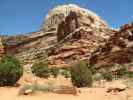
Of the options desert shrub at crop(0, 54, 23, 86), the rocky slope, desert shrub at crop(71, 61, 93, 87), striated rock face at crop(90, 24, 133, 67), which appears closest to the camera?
desert shrub at crop(0, 54, 23, 86)

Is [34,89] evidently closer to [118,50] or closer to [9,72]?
[9,72]

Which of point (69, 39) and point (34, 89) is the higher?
point (69, 39)

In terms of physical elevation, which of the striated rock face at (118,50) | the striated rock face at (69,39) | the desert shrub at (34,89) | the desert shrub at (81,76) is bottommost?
the desert shrub at (34,89)

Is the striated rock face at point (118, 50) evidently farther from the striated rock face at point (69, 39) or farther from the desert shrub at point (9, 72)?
the desert shrub at point (9, 72)

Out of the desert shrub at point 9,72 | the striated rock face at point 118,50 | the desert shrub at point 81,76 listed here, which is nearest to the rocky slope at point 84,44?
the striated rock face at point 118,50

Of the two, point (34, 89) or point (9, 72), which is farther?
point (9, 72)

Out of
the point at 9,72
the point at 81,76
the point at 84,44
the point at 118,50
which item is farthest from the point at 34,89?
the point at 84,44

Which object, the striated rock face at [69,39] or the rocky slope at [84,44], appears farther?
the striated rock face at [69,39]

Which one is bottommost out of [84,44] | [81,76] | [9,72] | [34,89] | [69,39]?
[34,89]

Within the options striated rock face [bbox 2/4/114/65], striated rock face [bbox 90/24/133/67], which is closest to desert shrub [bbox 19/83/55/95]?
striated rock face [bbox 90/24/133/67]

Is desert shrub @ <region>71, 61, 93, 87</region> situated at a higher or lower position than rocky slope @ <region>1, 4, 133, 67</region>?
lower

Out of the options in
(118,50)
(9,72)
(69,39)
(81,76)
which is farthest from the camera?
(69,39)

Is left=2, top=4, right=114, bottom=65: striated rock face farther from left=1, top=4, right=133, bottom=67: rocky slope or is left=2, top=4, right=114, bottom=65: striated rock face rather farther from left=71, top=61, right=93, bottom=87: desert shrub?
left=71, top=61, right=93, bottom=87: desert shrub

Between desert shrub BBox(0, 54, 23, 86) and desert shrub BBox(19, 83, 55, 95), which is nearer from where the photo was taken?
desert shrub BBox(19, 83, 55, 95)
